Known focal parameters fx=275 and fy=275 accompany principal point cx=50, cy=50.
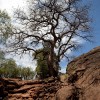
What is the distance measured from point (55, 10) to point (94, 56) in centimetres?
2371

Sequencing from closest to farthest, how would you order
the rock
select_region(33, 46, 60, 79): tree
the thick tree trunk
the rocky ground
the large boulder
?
1. the large boulder
2. the rocky ground
3. the rock
4. the thick tree trunk
5. select_region(33, 46, 60, 79): tree

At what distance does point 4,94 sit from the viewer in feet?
61.1

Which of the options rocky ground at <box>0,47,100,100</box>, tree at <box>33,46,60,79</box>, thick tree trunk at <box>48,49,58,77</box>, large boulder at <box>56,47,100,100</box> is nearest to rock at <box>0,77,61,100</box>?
rocky ground at <box>0,47,100,100</box>

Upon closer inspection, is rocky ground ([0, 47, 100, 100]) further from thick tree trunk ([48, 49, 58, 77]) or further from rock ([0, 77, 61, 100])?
thick tree trunk ([48, 49, 58, 77])

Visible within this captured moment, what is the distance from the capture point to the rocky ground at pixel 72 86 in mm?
12305

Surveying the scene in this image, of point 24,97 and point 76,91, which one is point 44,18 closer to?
point 24,97

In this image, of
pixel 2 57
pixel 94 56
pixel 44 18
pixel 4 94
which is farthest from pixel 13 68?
pixel 94 56

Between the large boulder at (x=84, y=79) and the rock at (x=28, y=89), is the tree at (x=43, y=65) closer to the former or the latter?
the rock at (x=28, y=89)

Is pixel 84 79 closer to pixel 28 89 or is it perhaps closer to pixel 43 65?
pixel 28 89

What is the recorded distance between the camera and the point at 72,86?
13.1 m

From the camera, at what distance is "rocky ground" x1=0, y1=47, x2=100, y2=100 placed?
12.3m

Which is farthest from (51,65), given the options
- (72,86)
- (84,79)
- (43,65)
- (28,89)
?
(72,86)

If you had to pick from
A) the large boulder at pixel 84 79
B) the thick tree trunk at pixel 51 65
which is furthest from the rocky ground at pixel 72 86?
the thick tree trunk at pixel 51 65

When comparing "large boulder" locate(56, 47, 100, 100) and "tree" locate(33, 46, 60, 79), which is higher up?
"tree" locate(33, 46, 60, 79)
